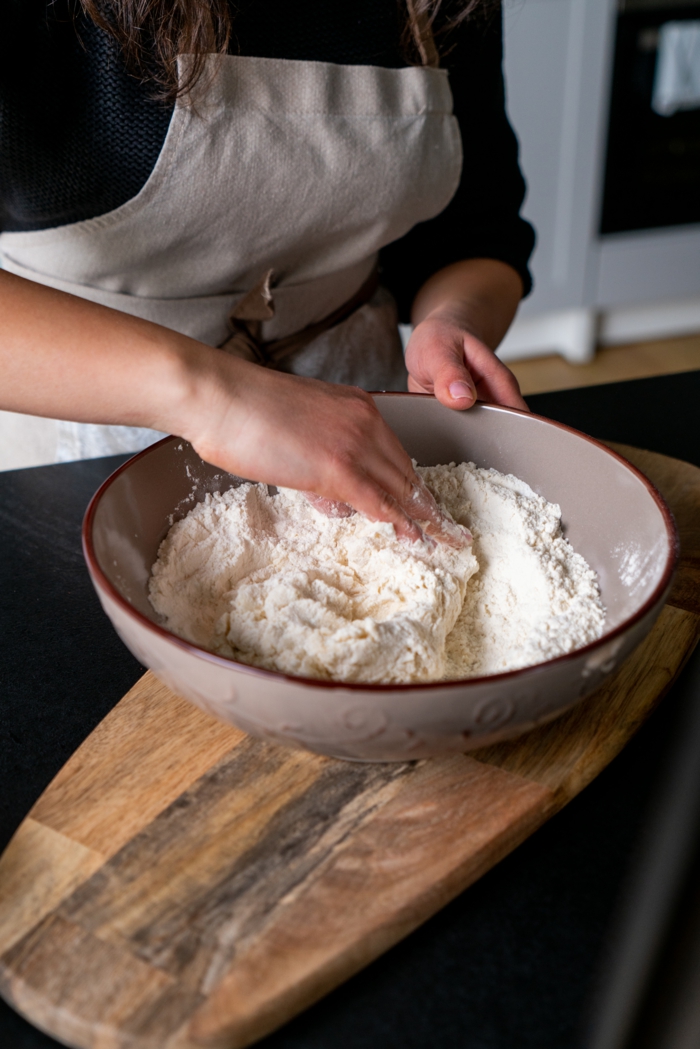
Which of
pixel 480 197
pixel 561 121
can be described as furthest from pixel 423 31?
pixel 561 121

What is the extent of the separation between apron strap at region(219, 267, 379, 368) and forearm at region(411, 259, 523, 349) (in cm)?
8

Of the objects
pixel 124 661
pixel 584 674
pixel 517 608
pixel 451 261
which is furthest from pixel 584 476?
pixel 451 261

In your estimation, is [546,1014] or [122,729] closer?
[546,1014]

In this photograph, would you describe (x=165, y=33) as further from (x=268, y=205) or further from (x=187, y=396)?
(x=187, y=396)

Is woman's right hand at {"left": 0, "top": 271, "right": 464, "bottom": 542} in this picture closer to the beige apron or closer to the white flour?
the white flour

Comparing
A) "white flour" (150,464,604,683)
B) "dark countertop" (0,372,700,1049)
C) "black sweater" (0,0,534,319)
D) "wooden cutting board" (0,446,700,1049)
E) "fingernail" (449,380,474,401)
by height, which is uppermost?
"black sweater" (0,0,534,319)

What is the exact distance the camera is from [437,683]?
0.46m

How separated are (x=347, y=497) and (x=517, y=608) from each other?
0.51 feet

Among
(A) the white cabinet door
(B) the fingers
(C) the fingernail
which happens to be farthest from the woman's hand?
(A) the white cabinet door

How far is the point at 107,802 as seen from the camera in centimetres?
54

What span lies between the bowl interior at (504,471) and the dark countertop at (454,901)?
3.9 inches

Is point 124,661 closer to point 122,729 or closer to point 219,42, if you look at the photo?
point 122,729

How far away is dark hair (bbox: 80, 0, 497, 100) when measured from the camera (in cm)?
73

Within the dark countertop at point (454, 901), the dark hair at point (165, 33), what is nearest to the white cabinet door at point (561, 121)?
the dark hair at point (165, 33)
